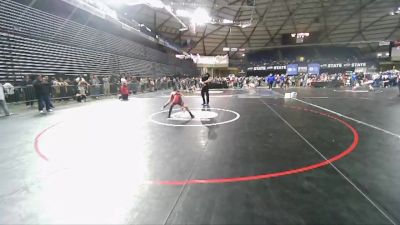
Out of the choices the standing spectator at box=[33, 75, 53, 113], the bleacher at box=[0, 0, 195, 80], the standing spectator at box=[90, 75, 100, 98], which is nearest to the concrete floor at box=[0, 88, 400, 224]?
the standing spectator at box=[33, 75, 53, 113]

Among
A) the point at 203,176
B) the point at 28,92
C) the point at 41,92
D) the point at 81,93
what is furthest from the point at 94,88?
the point at 203,176

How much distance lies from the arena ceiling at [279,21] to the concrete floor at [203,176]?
75.9ft

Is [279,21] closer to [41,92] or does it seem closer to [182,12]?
[182,12]

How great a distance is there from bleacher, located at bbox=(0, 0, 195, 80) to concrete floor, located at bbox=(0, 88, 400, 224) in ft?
32.3

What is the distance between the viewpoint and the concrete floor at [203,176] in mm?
2588

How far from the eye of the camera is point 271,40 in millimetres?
48312

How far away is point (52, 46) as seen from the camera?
54.8ft

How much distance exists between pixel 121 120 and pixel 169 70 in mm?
30899

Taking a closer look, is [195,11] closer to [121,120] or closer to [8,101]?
[8,101]

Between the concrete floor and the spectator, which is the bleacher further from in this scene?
the concrete floor

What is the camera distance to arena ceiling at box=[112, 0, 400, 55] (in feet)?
108

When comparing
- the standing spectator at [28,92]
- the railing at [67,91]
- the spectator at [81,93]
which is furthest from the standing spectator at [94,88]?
the standing spectator at [28,92]

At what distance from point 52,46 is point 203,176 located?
17.2 metres

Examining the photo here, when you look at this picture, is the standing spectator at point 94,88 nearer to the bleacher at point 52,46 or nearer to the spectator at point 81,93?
the bleacher at point 52,46
